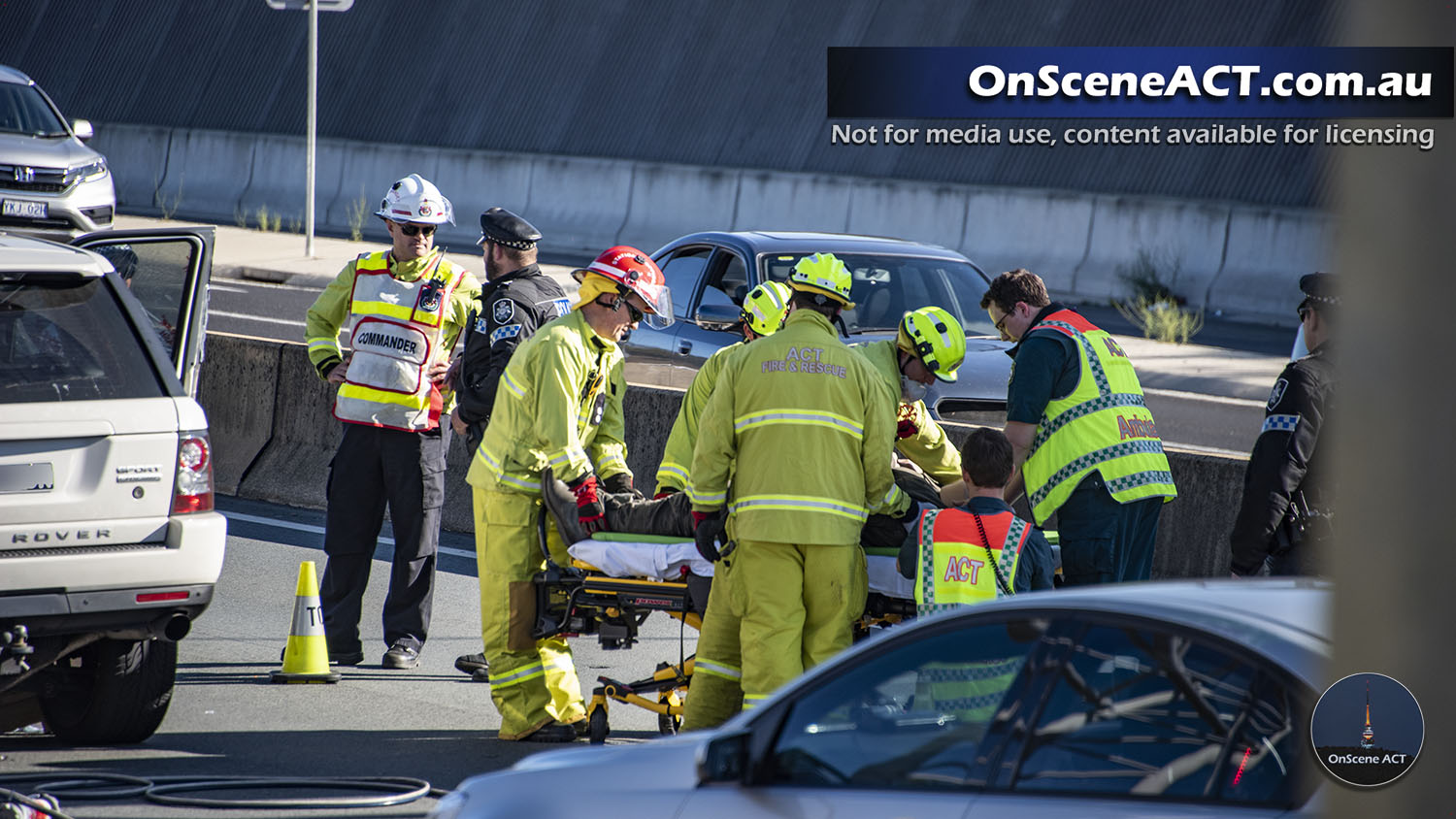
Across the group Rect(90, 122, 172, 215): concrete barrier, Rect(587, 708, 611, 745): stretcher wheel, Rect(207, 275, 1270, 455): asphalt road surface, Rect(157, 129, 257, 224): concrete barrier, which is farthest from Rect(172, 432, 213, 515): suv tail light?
Rect(90, 122, 172, 215): concrete barrier

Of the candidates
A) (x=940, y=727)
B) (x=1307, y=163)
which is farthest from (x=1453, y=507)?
(x=1307, y=163)

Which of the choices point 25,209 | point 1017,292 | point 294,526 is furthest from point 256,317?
point 1017,292

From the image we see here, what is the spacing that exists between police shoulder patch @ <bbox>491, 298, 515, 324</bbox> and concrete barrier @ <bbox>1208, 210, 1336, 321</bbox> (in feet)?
59.3

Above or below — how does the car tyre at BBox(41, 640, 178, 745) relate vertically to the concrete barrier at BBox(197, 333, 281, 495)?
below

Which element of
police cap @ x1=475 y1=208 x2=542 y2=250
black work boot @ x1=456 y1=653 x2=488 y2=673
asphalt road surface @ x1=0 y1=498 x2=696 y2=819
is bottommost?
asphalt road surface @ x1=0 y1=498 x2=696 y2=819

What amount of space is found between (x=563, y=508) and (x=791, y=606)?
1175 mm

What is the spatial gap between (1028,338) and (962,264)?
17.4ft

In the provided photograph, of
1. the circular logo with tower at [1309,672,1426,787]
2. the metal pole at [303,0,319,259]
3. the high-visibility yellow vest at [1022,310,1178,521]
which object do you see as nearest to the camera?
the circular logo with tower at [1309,672,1426,787]

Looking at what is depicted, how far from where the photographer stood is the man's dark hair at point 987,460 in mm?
5980

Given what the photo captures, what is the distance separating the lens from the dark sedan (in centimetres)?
1124

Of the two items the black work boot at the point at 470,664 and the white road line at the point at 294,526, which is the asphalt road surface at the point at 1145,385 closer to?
the white road line at the point at 294,526

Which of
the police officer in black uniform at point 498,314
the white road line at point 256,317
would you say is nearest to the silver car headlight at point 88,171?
the white road line at point 256,317

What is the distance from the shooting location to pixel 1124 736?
Answer: 3.35 meters

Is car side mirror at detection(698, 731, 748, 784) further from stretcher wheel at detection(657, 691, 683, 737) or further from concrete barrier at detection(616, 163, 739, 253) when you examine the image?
concrete barrier at detection(616, 163, 739, 253)
